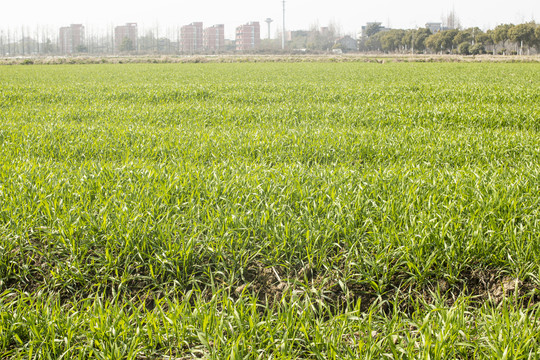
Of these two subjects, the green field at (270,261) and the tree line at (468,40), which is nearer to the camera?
the green field at (270,261)

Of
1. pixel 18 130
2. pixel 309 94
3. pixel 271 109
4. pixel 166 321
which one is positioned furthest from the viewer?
pixel 309 94

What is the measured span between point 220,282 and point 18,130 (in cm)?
822

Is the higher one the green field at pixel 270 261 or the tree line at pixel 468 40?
the tree line at pixel 468 40

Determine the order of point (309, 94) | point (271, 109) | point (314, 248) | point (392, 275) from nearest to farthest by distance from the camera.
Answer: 1. point (392, 275)
2. point (314, 248)
3. point (271, 109)
4. point (309, 94)

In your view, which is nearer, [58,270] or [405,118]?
[58,270]

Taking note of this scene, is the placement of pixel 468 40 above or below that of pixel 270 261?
above

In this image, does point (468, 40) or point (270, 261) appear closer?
point (270, 261)

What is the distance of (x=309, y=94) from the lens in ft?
56.3

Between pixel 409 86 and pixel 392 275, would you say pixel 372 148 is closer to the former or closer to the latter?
pixel 392 275

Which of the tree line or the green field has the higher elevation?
the tree line

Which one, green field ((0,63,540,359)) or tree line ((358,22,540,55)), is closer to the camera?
green field ((0,63,540,359))

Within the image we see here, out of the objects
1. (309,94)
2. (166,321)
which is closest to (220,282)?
(166,321)

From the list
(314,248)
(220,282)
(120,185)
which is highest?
(120,185)

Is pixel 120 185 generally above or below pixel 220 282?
above
